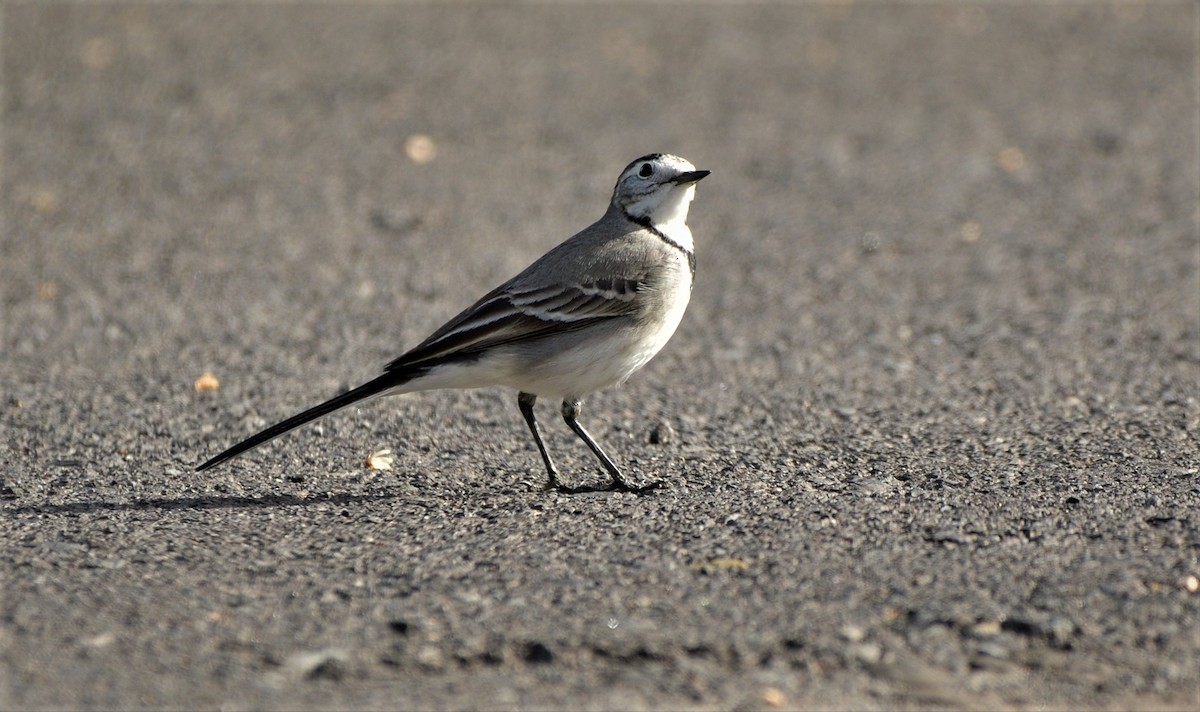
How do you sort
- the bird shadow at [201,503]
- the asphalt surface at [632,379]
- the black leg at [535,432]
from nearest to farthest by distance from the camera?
the asphalt surface at [632,379] → the bird shadow at [201,503] → the black leg at [535,432]

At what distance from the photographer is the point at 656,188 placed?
255 inches

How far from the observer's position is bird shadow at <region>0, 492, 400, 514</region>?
5.59 m

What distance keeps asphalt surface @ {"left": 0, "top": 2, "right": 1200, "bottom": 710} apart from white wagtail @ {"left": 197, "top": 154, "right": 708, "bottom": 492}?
1.48 feet

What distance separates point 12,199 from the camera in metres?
10.1

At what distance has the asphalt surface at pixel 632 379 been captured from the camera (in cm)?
439

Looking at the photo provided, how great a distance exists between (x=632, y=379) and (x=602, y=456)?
160 cm

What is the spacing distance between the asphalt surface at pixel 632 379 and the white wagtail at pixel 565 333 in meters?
0.45

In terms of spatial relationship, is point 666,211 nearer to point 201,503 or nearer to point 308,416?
point 308,416

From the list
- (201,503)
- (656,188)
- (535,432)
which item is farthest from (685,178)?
(201,503)

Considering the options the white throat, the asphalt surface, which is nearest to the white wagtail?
the white throat

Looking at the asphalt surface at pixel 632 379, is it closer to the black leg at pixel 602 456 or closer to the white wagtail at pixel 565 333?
the black leg at pixel 602 456

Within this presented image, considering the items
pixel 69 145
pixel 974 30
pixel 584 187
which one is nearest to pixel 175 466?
pixel 584 187

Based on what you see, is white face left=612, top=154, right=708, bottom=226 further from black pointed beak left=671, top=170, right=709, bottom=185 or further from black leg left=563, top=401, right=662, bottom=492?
black leg left=563, top=401, right=662, bottom=492

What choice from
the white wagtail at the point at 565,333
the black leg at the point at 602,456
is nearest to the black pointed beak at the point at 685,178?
the white wagtail at the point at 565,333
